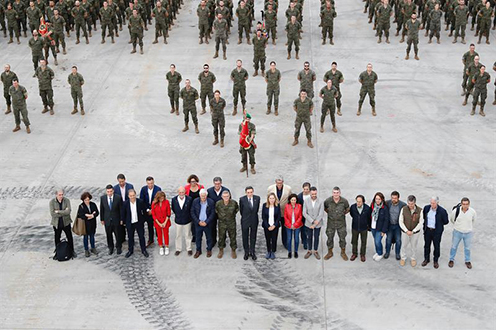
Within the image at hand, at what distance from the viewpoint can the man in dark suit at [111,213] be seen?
10.9 metres

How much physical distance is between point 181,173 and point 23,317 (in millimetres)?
4966

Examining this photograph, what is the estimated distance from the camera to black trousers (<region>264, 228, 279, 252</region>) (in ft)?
36.1

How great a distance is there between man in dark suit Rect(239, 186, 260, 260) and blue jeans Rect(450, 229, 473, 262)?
3.05m

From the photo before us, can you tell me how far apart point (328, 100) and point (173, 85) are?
3787 millimetres

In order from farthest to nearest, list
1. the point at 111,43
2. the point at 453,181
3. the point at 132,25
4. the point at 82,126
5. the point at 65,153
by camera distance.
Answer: the point at 111,43, the point at 132,25, the point at 82,126, the point at 65,153, the point at 453,181

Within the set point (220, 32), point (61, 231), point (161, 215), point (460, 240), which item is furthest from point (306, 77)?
point (61, 231)

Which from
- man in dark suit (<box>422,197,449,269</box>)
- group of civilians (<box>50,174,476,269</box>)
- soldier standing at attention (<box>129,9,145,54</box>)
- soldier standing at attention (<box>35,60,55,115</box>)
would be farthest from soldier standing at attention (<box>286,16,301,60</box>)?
man in dark suit (<box>422,197,449,269</box>)

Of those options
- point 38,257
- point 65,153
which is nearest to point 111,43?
point 65,153

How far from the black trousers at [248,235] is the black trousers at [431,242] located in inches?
104

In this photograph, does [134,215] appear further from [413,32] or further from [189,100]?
[413,32]

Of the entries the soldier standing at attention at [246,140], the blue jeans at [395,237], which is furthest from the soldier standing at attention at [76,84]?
the blue jeans at [395,237]

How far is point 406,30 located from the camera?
2216 centimetres

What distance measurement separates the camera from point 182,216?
1109 cm

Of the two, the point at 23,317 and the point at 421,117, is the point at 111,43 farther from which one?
the point at 23,317
